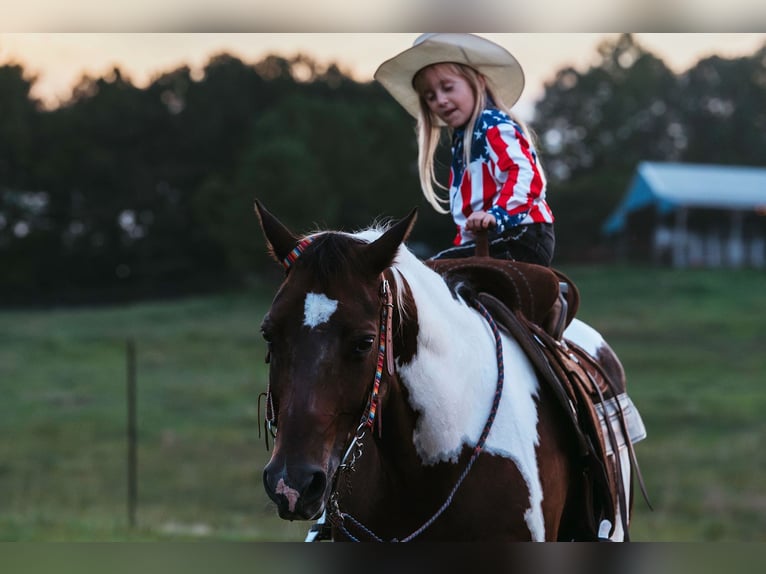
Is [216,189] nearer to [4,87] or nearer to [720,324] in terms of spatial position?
[4,87]

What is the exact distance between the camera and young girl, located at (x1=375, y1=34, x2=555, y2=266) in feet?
11.8

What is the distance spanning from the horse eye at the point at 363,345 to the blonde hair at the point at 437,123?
128 centimetres

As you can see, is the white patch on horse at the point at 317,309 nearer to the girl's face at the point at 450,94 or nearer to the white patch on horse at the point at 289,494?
the white patch on horse at the point at 289,494

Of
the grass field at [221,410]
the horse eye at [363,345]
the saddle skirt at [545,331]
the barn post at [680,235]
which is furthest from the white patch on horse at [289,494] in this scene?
the barn post at [680,235]

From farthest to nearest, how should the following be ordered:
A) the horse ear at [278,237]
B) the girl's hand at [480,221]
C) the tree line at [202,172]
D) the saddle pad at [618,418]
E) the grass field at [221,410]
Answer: the tree line at [202,172]
the grass field at [221,410]
the saddle pad at [618,418]
the girl's hand at [480,221]
the horse ear at [278,237]

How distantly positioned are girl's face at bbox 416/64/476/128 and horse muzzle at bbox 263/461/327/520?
5.79 ft

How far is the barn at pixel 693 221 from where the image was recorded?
33.7 m

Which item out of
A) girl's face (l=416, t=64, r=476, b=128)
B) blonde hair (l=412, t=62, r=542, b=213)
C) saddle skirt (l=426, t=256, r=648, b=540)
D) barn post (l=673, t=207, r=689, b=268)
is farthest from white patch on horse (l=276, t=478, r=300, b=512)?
barn post (l=673, t=207, r=689, b=268)

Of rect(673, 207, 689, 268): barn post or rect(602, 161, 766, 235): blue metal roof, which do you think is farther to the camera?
rect(673, 207, 689, 268): barn post

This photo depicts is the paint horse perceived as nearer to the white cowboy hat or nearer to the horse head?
the horse head

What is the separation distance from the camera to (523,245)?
371 centimetres

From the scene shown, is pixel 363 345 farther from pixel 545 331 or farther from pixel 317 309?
pixel 545 331

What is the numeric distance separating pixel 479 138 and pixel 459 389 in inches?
45.1

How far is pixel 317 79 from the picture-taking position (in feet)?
98.4
